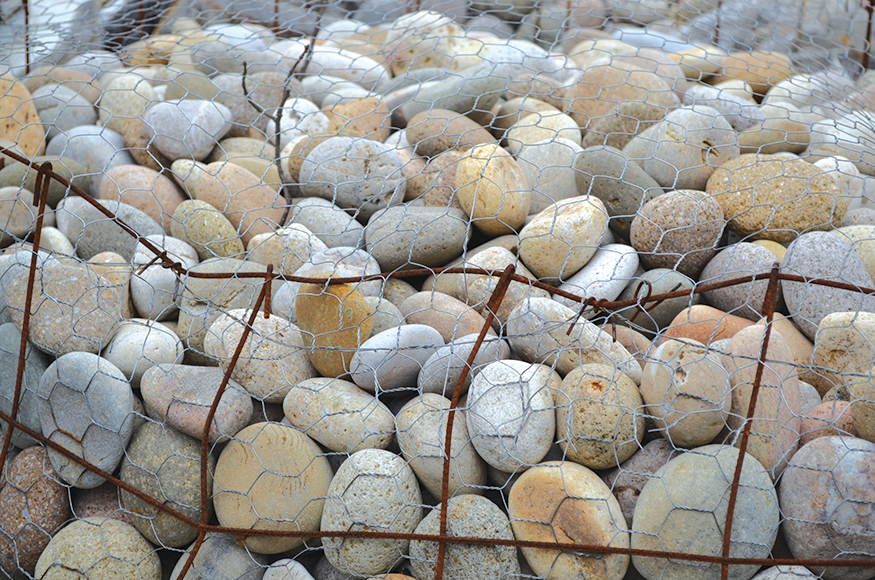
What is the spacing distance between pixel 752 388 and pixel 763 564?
0.94ft

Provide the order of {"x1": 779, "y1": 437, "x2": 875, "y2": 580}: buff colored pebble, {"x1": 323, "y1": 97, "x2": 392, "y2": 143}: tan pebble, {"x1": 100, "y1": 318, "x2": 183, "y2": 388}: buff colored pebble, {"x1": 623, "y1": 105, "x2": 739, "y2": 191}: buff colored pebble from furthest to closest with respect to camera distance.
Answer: {"x1": 323, "y1": 97, "x2": 392, "y2": 143}: tan pebble
{"x1": 623, "y1": 105, "x2": 739, "y2": 191}: buff colored pebble
{"x1": 100, "y1": 318, "x2": 183, "y2": 388}: buff colored pebble
{"x1": 779, "y1": 437, "x2": 875, "y2": 580}: buff colored pebble

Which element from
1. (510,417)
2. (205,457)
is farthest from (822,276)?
(205,457)

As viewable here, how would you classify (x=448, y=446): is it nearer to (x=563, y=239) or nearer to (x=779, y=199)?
(x=563, y=239)

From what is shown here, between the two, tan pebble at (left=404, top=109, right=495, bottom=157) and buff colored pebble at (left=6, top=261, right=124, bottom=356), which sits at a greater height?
tan pebble at (left=404, top=109, right=495, bottom=157)

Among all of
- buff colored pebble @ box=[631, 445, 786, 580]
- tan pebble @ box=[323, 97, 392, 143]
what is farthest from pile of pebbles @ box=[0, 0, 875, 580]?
tan pebble @ box=[323, 97, 392, 143]

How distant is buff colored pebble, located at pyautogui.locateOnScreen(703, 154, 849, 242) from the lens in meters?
1.68

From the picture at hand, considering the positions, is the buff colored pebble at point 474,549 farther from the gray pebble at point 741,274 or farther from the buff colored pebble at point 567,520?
the gray pebble at point 741,274

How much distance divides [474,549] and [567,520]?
17 cm

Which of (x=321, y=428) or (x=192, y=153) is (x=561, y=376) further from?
(x=192, y=153)

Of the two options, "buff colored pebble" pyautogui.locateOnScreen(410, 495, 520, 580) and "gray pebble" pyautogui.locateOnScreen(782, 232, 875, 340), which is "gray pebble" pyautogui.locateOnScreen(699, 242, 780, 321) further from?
"buff colored pebble" pyautogui.locateOnScreen(410, 495, 520, 580)

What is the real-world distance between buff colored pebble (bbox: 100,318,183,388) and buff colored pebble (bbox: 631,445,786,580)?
0.98m

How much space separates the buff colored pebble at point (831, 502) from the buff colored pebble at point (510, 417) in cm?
41

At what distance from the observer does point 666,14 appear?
290cm

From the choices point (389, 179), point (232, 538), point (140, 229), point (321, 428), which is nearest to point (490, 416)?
point (321, 428)
